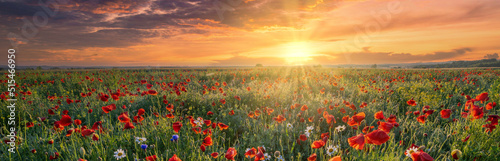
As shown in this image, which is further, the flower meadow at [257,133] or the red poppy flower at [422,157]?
the flower meadow at [257,133]

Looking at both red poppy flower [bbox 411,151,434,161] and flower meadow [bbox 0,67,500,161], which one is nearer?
red poppy flower [bbox 411,151,434,161]

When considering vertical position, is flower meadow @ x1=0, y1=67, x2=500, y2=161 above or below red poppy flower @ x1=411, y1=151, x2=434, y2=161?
below

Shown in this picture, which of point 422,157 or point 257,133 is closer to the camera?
point 422,157

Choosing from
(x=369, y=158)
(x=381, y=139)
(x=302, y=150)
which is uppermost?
(x=381, y=139)

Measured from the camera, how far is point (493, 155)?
286 cm

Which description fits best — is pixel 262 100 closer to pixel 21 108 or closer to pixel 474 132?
pixel 474 132

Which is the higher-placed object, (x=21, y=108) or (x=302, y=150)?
(x=21, y=108)

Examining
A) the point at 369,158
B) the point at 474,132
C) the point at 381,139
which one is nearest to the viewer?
the point at 381,139

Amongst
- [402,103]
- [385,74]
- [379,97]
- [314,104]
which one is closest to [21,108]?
[314,104]

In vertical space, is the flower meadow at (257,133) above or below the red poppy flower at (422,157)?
below

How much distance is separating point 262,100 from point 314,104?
138cm

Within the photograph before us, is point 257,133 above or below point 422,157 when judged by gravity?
below

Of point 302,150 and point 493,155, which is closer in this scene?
point 493,155

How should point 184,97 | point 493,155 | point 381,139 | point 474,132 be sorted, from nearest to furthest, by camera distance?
point 381,139 → point 493,155 → point 474,132 → point 184,97
